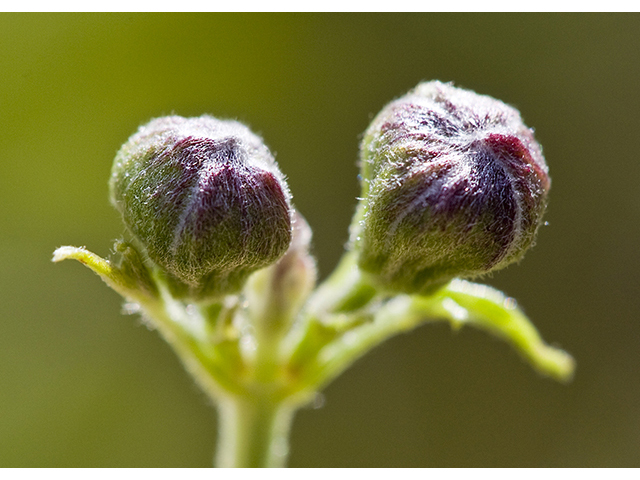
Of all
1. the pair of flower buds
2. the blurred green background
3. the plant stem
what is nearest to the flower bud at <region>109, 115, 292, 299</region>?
the pair of flower buds

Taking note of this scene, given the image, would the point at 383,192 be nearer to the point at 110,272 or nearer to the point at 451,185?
the point at 451,185

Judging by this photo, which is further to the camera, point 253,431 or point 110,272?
point 253,431

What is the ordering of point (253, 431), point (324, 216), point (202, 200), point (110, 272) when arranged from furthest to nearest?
point (324, 216) → point (253, 431) → point (110, 272) → point (202, 200)

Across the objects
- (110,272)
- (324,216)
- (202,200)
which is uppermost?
(324,216)

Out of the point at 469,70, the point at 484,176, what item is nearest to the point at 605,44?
the point at 469,70

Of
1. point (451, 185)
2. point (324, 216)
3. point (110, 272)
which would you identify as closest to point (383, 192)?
Answer: point (451, 185)

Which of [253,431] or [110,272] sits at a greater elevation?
[110,272]

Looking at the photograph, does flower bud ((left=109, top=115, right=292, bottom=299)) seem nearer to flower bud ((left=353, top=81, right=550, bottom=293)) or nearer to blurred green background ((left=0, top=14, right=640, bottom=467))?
flower bud ((left=353, top=81, right=550, bottom=293))
